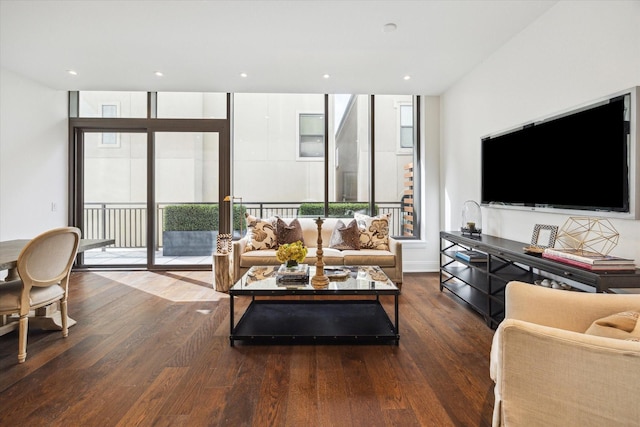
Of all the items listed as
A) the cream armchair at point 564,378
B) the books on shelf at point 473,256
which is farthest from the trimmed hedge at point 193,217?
the cream armchair at point 564,378

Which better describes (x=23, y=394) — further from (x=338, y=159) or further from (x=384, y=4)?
(x=338, y=159)

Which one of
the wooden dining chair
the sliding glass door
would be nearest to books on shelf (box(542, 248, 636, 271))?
the wooden dining chair

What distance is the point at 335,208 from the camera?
5016 millimetres

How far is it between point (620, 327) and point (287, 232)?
342 centimetres

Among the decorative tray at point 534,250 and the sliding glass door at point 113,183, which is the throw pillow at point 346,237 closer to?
the decorative tray at point 534,250

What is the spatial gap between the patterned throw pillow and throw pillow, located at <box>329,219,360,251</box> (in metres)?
0.76

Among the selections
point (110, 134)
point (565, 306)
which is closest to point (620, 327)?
point (565, 306)

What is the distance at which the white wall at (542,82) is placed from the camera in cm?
202

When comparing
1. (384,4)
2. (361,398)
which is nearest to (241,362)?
(361,398)

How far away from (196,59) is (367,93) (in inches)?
90.3

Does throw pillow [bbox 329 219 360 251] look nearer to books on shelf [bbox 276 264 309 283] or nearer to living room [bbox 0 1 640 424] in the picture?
living room [bbox 0 1 640 424]

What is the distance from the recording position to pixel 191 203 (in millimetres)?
4926

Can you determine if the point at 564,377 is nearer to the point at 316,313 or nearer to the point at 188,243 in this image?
the point at 316,313

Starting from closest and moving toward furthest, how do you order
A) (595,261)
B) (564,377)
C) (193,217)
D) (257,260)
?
1. (564,377)
2. (595,261)
3. (257,260)
4. (193,217)
